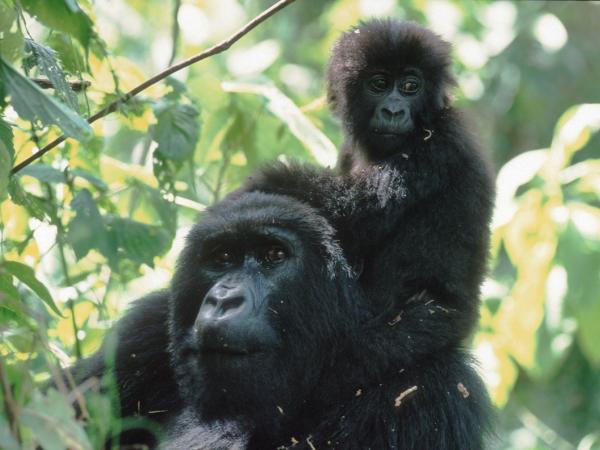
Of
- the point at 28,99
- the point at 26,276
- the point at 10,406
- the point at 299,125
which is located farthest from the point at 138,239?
the point at 10,406

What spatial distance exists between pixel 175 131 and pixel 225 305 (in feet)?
3.74

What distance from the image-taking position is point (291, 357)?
3.06 metres

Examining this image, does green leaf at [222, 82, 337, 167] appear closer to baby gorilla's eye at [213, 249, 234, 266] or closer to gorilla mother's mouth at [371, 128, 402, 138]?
gorilla mother's mouth at [371, 128, 402, 138]

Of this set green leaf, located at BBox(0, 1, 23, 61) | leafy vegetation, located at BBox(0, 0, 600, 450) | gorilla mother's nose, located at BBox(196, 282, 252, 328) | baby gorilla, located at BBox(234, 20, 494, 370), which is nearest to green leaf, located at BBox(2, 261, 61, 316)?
leafy vegetation, located at BBox(0, 0, 600, 450)

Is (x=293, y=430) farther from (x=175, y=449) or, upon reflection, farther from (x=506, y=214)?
(x=506, y=214)

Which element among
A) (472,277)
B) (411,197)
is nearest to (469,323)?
(472,277)

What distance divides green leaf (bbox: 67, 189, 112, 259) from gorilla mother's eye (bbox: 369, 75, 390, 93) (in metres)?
1.27

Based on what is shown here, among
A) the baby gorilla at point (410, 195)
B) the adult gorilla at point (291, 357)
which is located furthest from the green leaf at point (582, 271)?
the adult gorilla at point (291, 357)

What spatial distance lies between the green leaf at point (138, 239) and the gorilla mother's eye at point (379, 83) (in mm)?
1078

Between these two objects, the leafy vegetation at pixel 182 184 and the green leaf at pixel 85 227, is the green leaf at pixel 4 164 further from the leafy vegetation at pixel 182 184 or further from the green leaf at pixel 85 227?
the green leaf at pixel 85 227

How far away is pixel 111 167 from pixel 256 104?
2.62 feet

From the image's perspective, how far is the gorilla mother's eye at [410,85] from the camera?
3891 mm

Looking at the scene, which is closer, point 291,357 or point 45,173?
point 291,357

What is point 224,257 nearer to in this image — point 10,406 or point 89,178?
point 89,178
